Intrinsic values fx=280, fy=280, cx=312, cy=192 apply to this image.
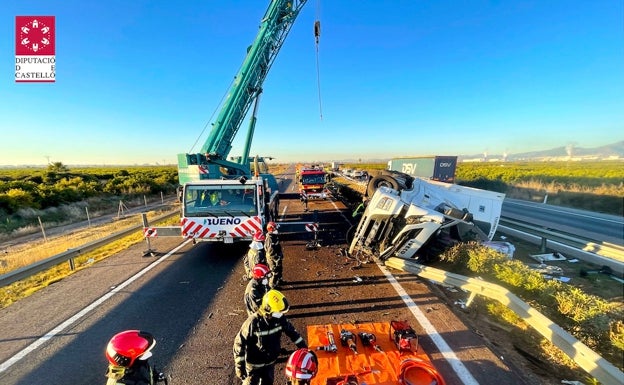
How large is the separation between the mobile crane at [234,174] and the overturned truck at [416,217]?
10.1 ft

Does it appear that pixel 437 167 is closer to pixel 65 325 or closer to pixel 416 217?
pixel 416 217

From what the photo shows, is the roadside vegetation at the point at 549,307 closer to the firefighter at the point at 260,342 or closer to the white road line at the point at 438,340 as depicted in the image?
the white road line at the point at 438,340

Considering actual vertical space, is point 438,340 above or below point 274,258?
below

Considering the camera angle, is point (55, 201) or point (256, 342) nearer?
point (256, 342)

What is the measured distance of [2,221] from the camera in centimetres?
1692

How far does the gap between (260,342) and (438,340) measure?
9.27ft

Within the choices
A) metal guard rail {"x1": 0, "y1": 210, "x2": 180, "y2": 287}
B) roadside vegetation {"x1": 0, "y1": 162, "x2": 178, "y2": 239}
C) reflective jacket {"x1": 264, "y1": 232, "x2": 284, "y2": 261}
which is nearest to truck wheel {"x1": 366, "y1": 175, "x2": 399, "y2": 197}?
reflective jacket {"x1": 264, "y1": 232, "x2": 284, "y2": 261}

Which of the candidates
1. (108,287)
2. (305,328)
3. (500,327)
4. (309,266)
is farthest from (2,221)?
(500,327)

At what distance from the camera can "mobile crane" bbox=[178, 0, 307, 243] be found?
7.50m

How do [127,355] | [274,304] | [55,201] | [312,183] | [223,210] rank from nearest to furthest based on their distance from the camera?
[127,355] < [274,304] < [223,210] < [312,183] < [55,201]

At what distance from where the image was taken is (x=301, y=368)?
2.55 metres

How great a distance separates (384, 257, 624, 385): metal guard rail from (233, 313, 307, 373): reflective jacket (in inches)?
128

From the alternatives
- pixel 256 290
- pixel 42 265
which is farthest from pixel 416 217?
pixel 42 265

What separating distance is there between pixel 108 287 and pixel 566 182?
37295 mm
